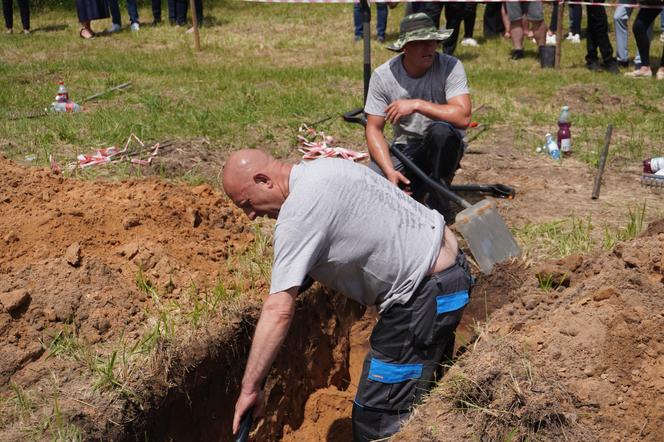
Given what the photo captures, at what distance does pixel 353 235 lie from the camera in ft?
10.4

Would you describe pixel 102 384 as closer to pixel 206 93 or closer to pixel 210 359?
pixel 210 359

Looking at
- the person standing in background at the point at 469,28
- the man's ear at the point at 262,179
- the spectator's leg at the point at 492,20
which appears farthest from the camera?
the spectator's leg at the point at 492,20

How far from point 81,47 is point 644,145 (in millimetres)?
9564

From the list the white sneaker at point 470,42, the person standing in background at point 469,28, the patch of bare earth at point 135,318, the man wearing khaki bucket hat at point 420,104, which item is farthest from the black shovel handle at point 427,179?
the white sneaker at point 470,42

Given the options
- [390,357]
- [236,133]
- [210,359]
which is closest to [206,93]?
[236,133]

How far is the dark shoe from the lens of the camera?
36.1 feet

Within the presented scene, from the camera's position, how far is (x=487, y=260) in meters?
4.87

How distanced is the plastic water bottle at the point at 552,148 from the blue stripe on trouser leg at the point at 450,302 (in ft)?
13.0

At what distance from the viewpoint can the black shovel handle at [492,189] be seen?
6.04m

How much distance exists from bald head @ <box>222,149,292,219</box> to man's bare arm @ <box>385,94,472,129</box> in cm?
203

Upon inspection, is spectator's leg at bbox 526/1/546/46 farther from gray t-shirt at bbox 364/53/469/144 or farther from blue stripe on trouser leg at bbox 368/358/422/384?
blue stripe on trouser leg at bbox 368/358/422/384

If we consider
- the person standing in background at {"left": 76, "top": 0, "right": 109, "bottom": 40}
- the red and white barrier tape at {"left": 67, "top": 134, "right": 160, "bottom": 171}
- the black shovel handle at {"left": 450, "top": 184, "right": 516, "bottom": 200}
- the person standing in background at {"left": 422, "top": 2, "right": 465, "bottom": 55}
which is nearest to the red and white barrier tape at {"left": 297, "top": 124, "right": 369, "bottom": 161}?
the black shovel handle at {"left": 450, "top": 184, "right": 516, "bottom": 200}

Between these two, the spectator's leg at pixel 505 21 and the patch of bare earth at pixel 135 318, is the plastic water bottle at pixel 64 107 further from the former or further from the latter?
the spectator's leg at pixel 505 21

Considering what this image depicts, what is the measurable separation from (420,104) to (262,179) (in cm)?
217
